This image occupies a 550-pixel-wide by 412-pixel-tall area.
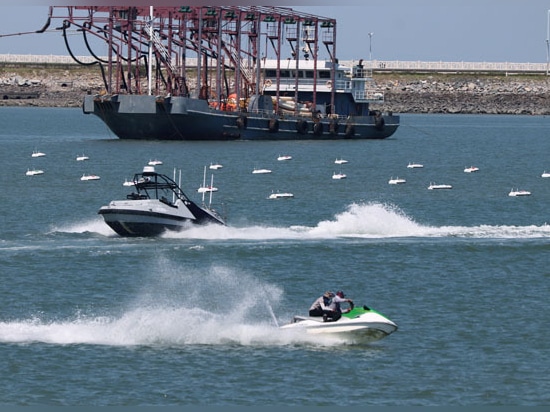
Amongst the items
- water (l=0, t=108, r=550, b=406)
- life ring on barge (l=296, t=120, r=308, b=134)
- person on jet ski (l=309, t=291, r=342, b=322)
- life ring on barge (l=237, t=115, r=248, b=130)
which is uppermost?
person on jet ski (l=309, t=291, r=342, b=322)

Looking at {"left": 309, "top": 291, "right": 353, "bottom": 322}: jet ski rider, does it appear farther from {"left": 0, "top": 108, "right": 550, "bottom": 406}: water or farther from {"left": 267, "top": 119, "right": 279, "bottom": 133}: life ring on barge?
A: {"left": 267, "top": 119, "right": 279, "bottom": 133}: life ring on barge

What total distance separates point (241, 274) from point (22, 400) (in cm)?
1805

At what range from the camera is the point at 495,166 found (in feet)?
364

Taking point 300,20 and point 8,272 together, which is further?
point 300,20

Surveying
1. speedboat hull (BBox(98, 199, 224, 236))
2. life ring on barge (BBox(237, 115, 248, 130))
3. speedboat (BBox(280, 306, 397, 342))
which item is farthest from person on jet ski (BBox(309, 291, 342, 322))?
life ring on barge (BBox(237, 115, 248, 130))

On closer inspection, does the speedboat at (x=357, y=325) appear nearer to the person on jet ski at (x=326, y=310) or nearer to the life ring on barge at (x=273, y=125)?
the person on jet ski at (x=326, y=310)

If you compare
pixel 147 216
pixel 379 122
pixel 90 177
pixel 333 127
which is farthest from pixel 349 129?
pixel 147 216

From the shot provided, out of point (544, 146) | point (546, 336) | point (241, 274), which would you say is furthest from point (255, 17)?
point (546, 336)

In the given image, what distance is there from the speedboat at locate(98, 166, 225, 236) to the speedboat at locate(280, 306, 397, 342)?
18.6 m

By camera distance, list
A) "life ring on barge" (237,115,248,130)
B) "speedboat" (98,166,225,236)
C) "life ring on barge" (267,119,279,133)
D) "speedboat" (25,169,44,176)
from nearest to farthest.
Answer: "speedboat" (98,166,225,236)
"speedboat" (25,169,44,176)
"life ring on barge" (237,115,248,130)
"life ring on barge" (267,119,279,133)

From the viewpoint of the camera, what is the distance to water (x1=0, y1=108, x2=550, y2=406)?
3456cm

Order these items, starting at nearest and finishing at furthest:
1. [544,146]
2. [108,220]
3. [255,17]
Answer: [108,220], [255,17], [544,146]

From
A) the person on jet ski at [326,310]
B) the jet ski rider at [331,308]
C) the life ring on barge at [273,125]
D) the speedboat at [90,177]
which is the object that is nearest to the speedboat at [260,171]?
the speedboat at [90,177]

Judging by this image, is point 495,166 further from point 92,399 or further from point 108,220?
point 92,399
